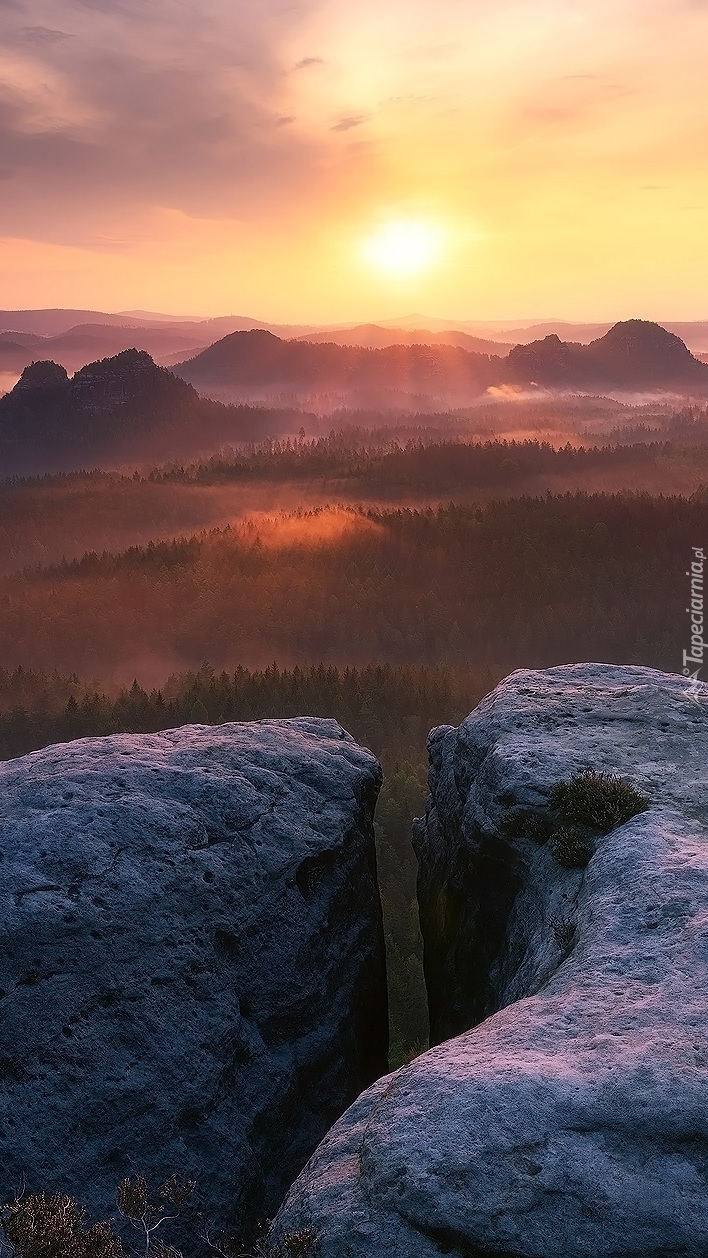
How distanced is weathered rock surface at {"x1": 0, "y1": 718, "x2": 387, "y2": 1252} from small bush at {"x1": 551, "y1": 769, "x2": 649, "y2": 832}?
257 inches

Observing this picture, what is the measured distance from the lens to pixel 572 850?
728 inches

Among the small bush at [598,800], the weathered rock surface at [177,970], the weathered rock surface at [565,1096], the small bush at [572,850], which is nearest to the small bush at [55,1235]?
the weathered rock surface at [565,1096]

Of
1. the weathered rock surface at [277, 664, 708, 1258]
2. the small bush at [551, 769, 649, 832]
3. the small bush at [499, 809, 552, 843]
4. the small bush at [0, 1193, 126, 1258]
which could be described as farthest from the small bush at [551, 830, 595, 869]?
the small bush at [0, 1193, 126, 1258]

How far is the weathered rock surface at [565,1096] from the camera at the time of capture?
1034 centimetres

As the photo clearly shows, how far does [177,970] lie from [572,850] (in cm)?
893

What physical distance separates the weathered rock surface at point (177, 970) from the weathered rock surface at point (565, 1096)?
186 inches

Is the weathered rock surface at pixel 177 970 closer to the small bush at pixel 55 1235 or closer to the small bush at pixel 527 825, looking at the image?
the small bush at pixel 55 1235

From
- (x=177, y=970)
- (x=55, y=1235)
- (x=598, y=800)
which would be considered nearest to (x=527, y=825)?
(x=598, y=800)

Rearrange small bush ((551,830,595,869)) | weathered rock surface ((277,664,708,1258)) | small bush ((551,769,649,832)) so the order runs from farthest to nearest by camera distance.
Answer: small bush ((551,769,649,832))
small bush ((551,830,595,869))
weathered rock surface ((277,664,708,1258))

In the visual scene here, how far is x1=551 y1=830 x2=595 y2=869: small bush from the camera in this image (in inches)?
722

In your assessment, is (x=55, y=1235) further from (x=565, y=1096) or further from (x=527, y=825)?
(x=527, y=825)

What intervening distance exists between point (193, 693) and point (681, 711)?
526ft

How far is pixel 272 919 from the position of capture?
67.8 feet

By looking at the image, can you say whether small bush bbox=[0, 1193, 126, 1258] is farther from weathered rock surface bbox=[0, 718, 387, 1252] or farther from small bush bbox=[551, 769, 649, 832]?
small bush bbox=[551, 769, 649, 832]
